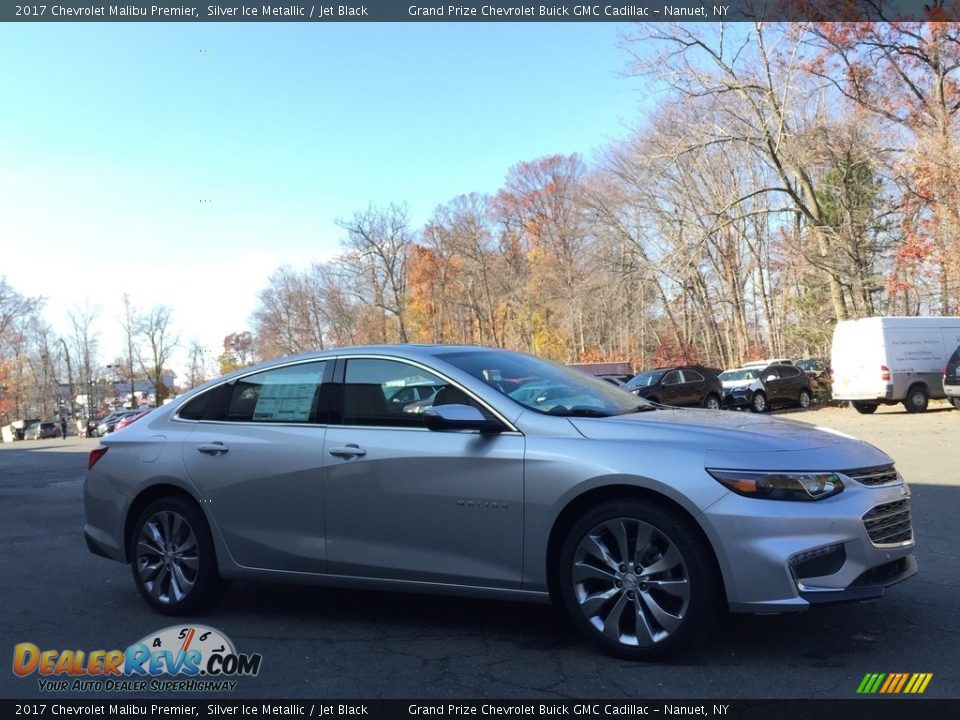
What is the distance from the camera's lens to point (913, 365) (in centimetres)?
Result: 2066

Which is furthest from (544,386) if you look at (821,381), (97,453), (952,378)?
(821,381)

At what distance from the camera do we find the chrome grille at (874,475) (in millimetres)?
3822

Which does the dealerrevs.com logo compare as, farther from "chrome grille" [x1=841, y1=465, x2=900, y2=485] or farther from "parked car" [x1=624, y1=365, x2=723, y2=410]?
"parked car" [x1=624, y1=365, x2=723, y2=410]

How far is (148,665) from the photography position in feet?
13.9

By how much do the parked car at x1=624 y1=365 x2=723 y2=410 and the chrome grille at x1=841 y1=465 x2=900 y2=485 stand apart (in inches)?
838

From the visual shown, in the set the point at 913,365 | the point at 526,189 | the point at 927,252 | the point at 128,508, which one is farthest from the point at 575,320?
the point at 128,508

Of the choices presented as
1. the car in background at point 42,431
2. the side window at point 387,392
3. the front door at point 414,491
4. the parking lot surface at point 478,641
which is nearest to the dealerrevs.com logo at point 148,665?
the parking lot surface at point 478,641

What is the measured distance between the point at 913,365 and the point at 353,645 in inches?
790

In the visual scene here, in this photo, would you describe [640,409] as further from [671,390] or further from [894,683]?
[671,390]

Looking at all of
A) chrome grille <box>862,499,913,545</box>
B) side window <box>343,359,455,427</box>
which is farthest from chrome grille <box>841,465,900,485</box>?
side window <box>343,359,455,427</box>

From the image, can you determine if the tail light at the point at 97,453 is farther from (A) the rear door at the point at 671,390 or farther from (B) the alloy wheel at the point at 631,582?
(A) the rear door at the point at 671,390

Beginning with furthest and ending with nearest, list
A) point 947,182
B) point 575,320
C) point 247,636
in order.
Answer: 1. point 575,320
2. point 947,182
3. point 247,636

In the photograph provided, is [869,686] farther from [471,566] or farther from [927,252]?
[927,252]

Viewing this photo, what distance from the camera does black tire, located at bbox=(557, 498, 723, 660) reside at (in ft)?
12.2
